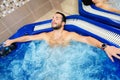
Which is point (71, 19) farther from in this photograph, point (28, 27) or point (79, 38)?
point (28, 27)

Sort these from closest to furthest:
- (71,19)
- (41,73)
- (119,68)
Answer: (119,68)
(41,73)
(71,19)

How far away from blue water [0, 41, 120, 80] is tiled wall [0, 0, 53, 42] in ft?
1.87

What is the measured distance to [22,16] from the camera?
364 centimetres

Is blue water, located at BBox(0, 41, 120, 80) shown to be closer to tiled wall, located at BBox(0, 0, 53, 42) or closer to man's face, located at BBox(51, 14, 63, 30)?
man's face, located at BBox(51, 14, 63, 30)

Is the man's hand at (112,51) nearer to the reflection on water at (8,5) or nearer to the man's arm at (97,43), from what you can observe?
the man's arm at (97,43)

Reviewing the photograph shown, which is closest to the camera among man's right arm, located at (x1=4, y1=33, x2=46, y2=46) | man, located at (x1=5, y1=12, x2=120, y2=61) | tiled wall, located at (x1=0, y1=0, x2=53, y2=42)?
man, located at (x1=5, y1=12, x2=120, y2=61)

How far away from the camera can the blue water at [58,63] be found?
2.38 meters

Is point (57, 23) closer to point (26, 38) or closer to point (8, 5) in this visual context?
point (26, 38)

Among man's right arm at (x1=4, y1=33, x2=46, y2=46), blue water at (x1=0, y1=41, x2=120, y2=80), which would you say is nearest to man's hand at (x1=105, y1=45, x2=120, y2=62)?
blue water at (x1=0, y1=41, x2=120, y2=80)

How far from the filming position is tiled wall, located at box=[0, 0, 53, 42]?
137 inches

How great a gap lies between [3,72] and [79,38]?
4.10 feet

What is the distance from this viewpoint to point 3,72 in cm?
288

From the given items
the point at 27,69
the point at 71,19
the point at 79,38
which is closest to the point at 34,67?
the point at 27,69

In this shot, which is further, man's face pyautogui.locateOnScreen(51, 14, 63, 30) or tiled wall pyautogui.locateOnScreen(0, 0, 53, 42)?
tiled wall pyautogui.locateOnScreen(0, 0, 53, 42)
